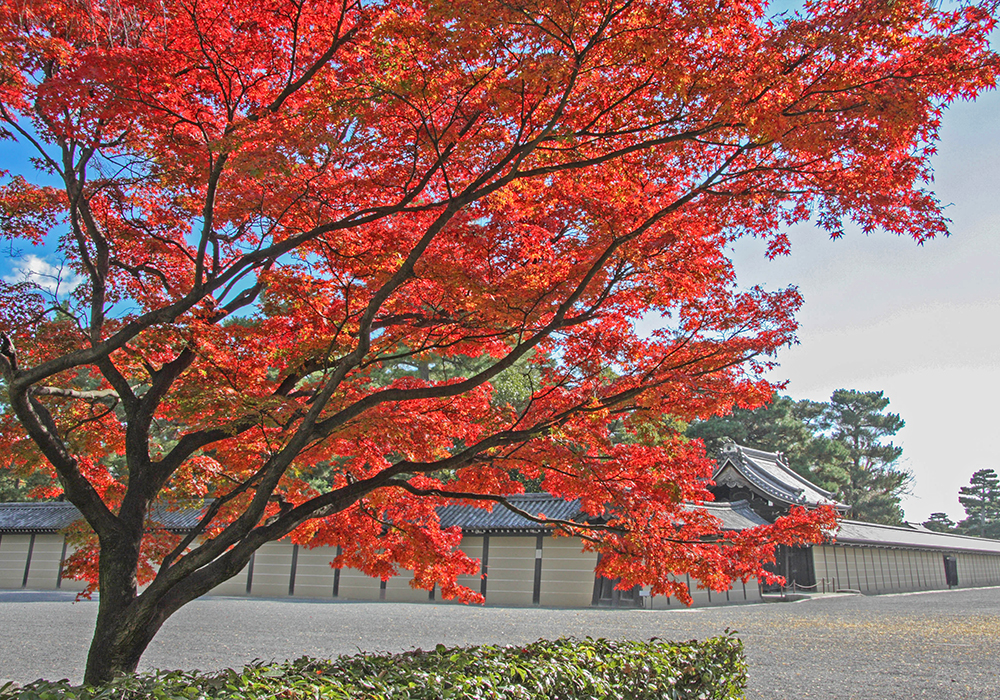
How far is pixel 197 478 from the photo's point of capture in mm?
6953

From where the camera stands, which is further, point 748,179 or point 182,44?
point 182,44

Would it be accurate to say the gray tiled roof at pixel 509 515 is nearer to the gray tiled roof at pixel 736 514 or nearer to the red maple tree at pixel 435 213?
the gray tiled roof at pixel 736 514

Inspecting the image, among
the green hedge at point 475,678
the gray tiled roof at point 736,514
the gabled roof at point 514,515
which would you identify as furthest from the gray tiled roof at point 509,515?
the green hedge at point 475,678

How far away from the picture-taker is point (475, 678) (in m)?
4.13

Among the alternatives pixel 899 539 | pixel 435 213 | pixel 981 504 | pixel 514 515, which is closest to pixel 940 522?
pixel 981 504

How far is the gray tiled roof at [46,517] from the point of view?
79.5 feet

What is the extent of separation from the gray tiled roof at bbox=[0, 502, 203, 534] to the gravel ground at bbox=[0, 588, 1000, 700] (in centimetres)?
455

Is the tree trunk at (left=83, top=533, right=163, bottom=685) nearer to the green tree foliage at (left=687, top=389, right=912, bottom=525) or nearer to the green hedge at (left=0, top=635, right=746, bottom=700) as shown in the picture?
the green hedge at (left=0, top=635, right=746, bottom=700)

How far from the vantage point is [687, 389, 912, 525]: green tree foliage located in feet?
134

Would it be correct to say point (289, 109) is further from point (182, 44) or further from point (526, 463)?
point (526, 463)

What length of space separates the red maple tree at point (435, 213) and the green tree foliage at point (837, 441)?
31.6 meters

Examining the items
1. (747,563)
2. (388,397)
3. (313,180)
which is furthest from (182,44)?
(747,563)

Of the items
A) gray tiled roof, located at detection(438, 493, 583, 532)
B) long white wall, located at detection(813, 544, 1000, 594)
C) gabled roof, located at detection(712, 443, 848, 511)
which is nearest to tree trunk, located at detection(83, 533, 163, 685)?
gray tiled roof, located at detection(438, 493, 583, 532)

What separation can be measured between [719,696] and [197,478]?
17.7 feet
